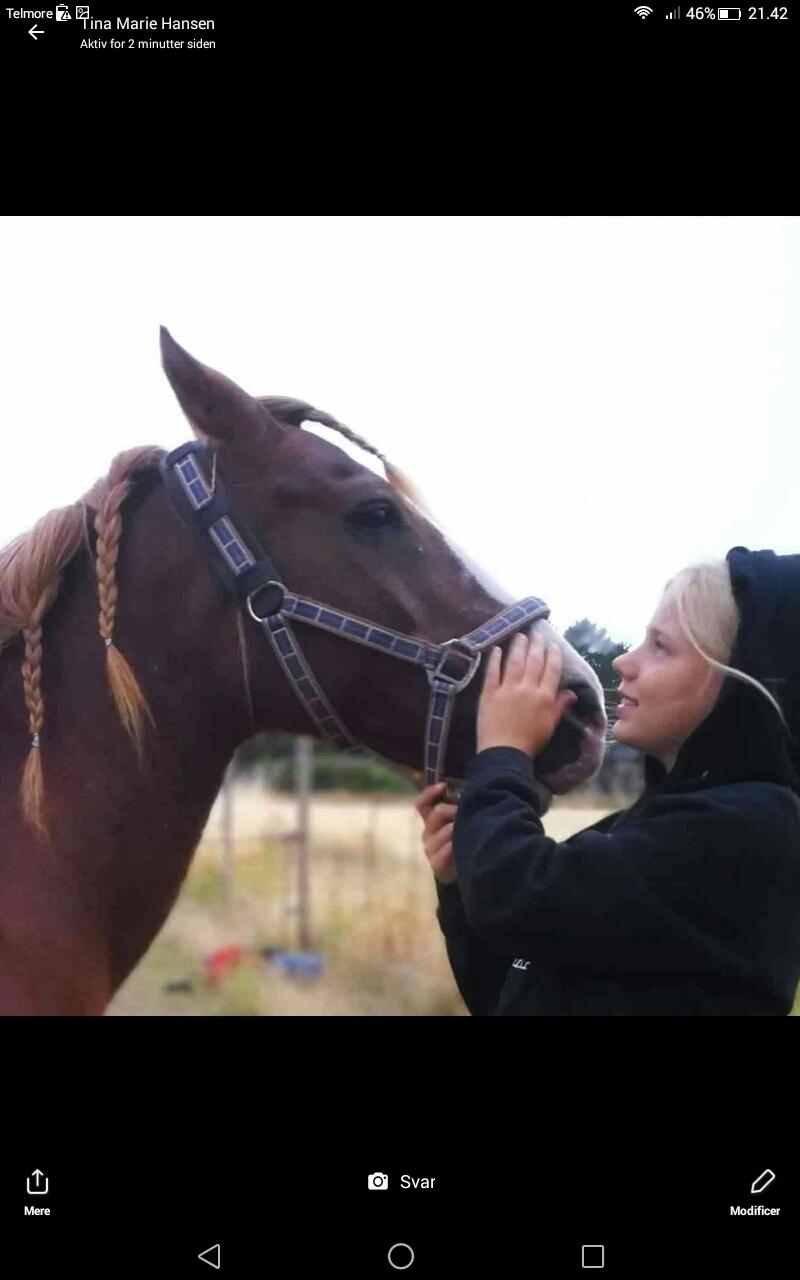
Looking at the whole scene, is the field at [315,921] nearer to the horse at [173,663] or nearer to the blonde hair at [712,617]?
the horse at [173,663]

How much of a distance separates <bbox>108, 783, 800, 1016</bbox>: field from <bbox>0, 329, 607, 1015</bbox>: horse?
5.17ft

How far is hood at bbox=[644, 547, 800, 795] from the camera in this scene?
144 cm

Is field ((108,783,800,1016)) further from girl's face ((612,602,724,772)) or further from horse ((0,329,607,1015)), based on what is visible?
girl's face ((612,602,724,772))

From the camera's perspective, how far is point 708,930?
1.39m

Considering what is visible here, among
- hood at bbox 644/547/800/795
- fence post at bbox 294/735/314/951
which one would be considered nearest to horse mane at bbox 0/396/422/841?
hood at bbox 644/547/800/795

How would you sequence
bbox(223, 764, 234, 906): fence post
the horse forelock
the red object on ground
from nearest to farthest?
1. the horse forelock
2. the red object on ground
3. bbox(223, 764, 234, 906): fence post

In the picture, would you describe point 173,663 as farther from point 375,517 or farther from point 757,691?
point 757,691

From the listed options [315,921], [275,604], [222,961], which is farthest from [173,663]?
[315,921]

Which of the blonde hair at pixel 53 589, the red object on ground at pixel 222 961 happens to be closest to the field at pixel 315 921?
the red object on ground at pixel 222 961

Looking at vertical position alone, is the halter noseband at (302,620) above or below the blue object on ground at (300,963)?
above
